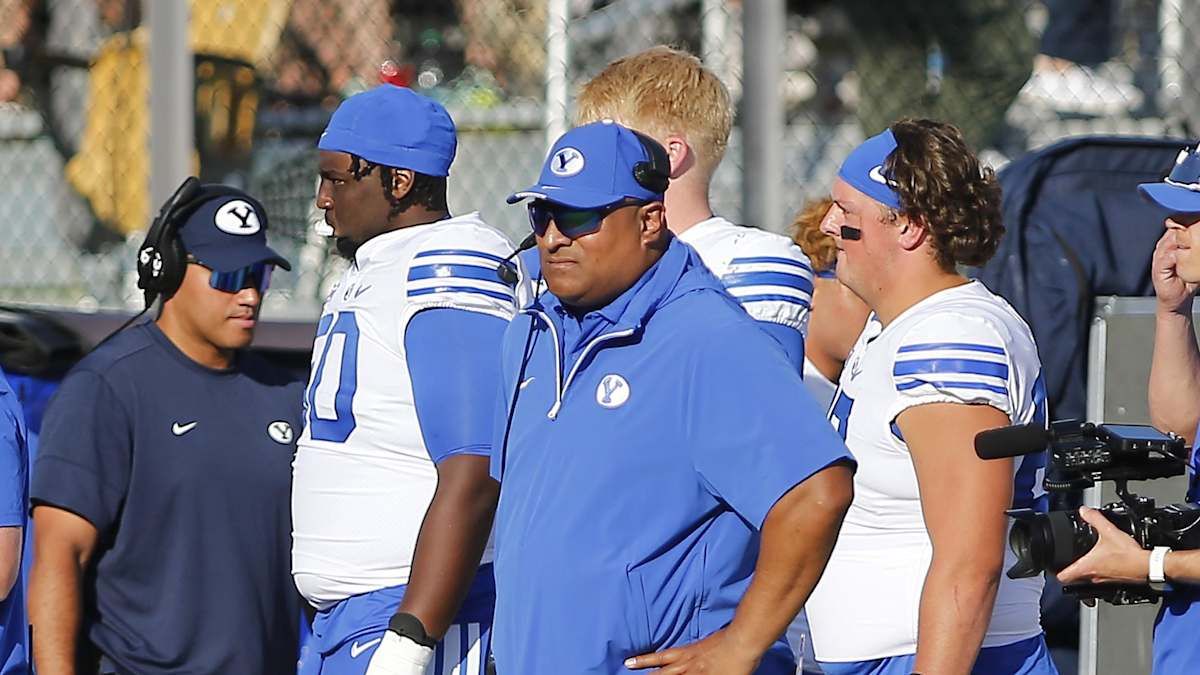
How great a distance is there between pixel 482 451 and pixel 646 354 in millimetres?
727

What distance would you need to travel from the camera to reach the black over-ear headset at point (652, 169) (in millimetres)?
3051

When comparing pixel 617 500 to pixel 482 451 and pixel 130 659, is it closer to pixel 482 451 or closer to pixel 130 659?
pixel 482 451

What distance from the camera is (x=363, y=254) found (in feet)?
12.6

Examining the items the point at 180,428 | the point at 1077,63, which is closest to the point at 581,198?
the point at 180,428

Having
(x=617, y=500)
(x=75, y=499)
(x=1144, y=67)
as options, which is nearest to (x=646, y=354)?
(x=617, y=500)

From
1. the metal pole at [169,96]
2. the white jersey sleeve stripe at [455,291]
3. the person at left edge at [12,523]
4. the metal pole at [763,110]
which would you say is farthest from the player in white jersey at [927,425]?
the metal pole at [169,96]

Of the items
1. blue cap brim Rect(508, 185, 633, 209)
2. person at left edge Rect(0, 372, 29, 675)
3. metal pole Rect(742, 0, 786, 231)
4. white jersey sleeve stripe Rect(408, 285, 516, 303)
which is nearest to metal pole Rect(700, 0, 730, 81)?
metal pole Rect(742, 0, 786, 231)

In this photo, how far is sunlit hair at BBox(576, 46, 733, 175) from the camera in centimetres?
390

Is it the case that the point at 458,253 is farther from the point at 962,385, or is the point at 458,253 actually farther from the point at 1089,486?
the point at 1089,486

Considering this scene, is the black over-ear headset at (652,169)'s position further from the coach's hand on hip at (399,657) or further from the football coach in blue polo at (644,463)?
the coach's hand on hip at (399,657)

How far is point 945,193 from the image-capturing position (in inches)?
131

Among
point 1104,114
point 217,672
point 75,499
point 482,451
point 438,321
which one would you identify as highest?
point 1104,114

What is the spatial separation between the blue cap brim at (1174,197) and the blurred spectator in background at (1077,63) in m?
3.13

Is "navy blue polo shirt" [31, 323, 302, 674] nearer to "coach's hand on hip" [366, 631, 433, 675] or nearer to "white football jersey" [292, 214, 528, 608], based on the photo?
"white football jersey" [292, 214, 528, 608]
